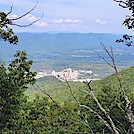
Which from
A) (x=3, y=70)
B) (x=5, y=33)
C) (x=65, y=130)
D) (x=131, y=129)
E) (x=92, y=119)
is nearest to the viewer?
(x=131, y=129)

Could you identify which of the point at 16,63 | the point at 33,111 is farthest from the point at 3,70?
the point at 33,111

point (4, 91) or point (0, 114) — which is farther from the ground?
point (4, 91)

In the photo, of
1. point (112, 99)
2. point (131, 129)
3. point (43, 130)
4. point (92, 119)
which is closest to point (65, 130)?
point (43, 130)

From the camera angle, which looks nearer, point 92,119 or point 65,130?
point 65,130

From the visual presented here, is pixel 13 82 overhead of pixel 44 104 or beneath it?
overhead

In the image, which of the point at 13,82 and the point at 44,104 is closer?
the point at 13,82

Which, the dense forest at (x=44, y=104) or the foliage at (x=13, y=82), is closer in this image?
the dense forest at (x=44, y=104)

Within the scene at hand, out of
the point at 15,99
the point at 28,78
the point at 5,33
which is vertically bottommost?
the point at 15,99

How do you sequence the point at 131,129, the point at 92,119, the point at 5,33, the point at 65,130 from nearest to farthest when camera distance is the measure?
the point at 131,129
the point at 5,33
the point at 65,130
the point at 92,119

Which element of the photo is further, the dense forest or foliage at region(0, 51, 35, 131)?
foliage at region(0, 51, 35, 131)

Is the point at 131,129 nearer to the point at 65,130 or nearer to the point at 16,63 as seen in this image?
the point at 16,63
